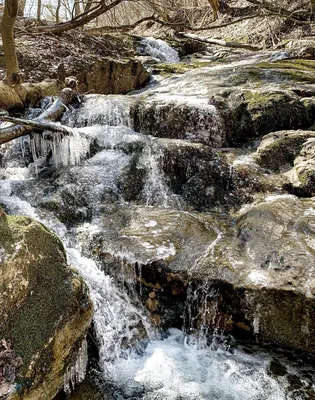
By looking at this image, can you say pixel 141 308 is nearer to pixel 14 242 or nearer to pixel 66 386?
pixel 66 386

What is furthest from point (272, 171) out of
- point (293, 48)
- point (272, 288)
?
point (293, 48)

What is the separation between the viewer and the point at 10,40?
561cm

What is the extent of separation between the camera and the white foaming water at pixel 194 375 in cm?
298

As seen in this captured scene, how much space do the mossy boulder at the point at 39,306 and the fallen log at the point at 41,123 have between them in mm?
1866

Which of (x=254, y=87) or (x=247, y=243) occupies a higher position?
(x=254, y=87)

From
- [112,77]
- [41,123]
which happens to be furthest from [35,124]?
[112,77]

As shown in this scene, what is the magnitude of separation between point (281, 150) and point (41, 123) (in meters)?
3.79

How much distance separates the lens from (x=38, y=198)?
4.82m

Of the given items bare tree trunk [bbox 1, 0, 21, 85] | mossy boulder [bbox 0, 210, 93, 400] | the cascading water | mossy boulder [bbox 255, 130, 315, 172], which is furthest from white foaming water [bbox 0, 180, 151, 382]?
bare tree trunk [bbox 1, 0, 21, 85]

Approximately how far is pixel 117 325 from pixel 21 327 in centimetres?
146

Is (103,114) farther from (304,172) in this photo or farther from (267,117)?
(304,172)

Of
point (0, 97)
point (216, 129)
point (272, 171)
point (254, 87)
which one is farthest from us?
point (254, 87)

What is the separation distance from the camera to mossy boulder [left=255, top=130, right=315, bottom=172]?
5789 millimetres

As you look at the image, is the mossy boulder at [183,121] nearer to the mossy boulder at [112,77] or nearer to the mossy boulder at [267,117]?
the mossy boulder at [267,117]
